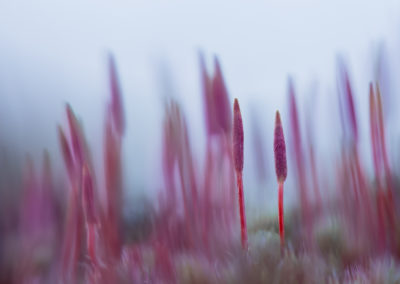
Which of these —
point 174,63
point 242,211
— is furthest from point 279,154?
point 174,63

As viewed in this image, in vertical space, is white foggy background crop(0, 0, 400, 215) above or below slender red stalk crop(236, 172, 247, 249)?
above

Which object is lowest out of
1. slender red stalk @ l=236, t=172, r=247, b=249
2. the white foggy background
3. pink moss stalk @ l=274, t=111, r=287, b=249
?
slender red stalk @ l=236, t=172, r=247, b=249

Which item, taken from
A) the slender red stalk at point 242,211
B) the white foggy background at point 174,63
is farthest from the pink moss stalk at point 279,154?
the white foggy background at point 174,63

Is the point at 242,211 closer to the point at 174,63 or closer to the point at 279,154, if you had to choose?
the point at 279,154

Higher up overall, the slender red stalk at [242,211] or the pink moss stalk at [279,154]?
the pink moss stalk at [279,154]

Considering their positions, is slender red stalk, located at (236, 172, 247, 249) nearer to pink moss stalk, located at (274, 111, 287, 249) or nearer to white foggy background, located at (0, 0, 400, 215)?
pink moss stalk, located at (274, 111, 287, 249)

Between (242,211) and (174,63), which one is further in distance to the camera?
(174,63)

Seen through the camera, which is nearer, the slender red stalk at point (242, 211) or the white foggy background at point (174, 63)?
the slender red stalk at point (242, 211)

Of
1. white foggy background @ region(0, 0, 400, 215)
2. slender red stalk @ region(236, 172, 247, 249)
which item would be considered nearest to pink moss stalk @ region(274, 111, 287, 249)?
slender red stalk @ region(236, 172, 247, 249)

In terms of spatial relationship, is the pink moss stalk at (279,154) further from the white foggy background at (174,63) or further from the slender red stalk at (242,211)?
the white foggy background at (174,63)
